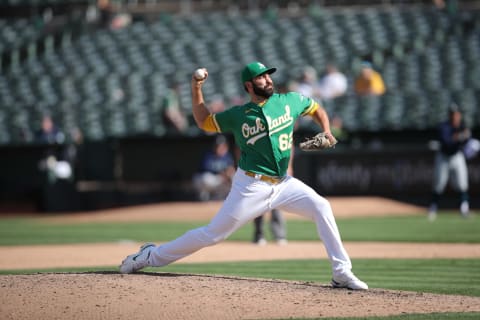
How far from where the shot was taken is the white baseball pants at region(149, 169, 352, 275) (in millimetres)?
7582

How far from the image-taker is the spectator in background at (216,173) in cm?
1992

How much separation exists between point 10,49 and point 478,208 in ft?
47.0

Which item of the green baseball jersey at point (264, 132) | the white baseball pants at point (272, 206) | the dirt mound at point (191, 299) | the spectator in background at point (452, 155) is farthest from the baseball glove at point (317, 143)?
the spectator in background at point (452, 155)

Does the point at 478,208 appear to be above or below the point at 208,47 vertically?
below

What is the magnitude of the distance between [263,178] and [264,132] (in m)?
0.37

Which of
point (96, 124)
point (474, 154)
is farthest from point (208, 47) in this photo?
point (474, 154)

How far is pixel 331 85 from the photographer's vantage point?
21.8 m

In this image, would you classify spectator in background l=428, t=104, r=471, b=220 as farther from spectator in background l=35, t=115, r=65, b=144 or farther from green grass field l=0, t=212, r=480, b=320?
spectator in background l=35, t=115, r=65, b=144

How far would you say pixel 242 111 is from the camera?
25.4 ft

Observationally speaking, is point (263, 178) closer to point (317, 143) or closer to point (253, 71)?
point (317, 143)

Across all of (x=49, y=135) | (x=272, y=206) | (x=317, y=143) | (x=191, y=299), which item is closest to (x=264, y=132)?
(x=317, y=143)

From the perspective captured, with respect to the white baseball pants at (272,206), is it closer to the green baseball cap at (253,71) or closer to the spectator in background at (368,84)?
the green baseball cap at (253,71)

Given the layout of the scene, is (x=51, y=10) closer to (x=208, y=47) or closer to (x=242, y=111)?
(x=208, y=47)

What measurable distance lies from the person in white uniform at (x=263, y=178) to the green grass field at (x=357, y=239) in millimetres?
1173
